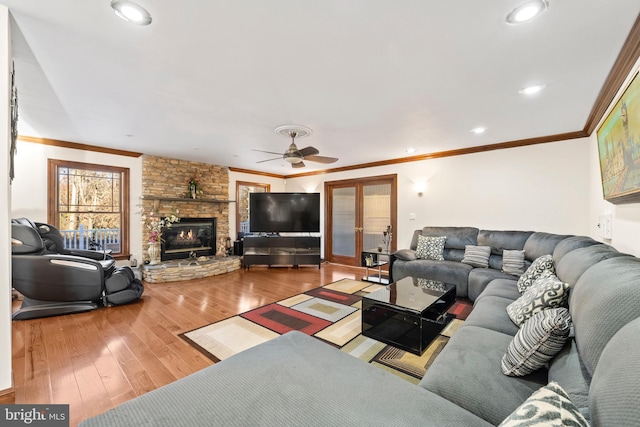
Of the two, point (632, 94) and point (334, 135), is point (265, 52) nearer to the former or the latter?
point (334, 135)

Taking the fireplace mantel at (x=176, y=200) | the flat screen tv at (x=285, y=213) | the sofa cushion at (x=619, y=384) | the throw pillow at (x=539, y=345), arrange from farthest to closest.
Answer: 1. the flat screen tv at (x=285, y=213)
2. the fireplace mantel at (x=176, y=200)
3. the throw pillow at (x=539, y=345)
4. the sofa cushion at (x=619, y=384)

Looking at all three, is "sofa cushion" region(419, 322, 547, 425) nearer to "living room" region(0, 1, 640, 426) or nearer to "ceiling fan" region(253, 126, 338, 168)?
"living room" region(0, 1, 640, 426)

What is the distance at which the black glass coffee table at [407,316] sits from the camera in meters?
2.31

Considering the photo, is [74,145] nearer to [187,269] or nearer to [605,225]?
[187,269]

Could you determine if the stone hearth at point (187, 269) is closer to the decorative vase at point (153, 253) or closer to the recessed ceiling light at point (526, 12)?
the decorative vase at point (153, 253)

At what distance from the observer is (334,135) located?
12.6 ft

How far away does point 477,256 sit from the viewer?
3.93m

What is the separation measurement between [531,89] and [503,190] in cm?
224

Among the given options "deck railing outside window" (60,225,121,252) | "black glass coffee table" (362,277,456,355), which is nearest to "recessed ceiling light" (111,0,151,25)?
"black glass coffee table" (362,277,456,355)

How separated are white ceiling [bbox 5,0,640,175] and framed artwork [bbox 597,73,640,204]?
0.37 meters

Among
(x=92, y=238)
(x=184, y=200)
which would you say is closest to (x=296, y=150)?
(x=184, y=200)

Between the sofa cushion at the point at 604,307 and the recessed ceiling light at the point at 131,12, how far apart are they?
2.60 m

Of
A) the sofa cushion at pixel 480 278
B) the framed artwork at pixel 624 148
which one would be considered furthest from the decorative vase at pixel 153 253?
the framed artwork at pixel 624 148

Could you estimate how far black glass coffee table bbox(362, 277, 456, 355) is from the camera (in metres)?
2.31
